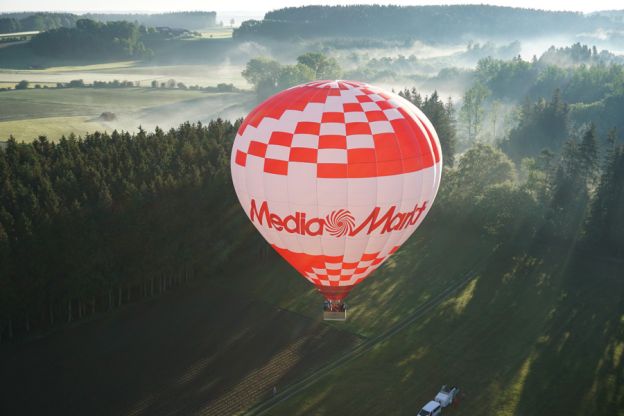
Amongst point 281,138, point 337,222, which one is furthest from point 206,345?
point 281,138

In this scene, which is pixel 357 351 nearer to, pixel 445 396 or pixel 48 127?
pixel 445 396

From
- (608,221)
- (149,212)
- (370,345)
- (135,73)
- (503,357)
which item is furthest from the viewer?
(135,73)

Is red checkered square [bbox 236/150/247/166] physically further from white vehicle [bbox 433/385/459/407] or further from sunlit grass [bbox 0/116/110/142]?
sunlit grass [bbox 0/116/110/142]

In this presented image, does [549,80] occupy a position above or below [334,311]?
above

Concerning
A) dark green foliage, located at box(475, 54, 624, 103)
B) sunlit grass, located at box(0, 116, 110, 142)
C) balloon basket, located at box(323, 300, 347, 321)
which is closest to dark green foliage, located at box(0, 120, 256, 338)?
balloon basket, located at box(323, 300, 347, 321)

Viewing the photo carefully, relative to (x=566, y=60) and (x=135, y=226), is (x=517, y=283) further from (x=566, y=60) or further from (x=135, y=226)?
(x=566, y=60)

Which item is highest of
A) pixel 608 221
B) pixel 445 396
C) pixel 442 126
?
pixel 442 126

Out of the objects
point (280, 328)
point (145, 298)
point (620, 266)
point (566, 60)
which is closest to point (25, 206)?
point (145, 298)
